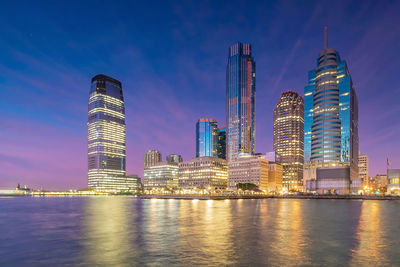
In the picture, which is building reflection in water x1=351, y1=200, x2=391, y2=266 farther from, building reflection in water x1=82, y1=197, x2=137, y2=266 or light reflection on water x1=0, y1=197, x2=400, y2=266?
building reflection in water x1=82, y1=197, x2=137, y2=266

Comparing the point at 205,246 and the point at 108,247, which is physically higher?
the point at 205,246

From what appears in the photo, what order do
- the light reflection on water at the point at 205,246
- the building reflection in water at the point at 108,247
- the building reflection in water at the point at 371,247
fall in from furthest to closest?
1. the building reflection in water at the point at 108,247
2. the light reflection on water at the point at 205,246
3. the building reflection in water at the point at 371,247

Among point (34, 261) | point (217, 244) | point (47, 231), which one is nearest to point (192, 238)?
point (217, 244)

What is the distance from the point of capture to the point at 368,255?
99.8ft

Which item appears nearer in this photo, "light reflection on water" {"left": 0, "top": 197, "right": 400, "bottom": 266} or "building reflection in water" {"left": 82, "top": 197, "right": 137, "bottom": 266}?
"light reflection on water" {"left": 0, "top": 197, "right": 400, "bottom": 266}

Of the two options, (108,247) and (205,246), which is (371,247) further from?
(108,247)

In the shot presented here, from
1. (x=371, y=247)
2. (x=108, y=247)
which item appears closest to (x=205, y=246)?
(x=108, y=247)

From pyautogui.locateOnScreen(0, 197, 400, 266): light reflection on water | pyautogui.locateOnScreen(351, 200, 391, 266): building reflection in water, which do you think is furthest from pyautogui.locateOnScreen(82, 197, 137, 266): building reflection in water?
pyautogui.locateOnScreen(351, 200, 391, 266): building reflection in water

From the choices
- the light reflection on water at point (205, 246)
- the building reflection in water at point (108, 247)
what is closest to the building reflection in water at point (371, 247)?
the light reflection on water at point (205, 246)

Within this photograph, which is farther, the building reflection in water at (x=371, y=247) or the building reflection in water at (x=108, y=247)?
the building reflection in water at (x=108, y=247)

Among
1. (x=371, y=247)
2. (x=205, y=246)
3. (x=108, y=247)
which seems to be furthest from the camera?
(x=108, y=247)

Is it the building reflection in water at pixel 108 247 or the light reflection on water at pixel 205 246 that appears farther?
the building reflection in water at pixel 108 247

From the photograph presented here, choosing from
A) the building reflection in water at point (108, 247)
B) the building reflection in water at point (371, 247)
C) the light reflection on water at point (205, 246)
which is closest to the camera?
the building reflection in water at point (371, 247)

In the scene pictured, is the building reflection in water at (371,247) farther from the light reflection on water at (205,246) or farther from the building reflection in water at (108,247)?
the building reflection in water at (108,247)
